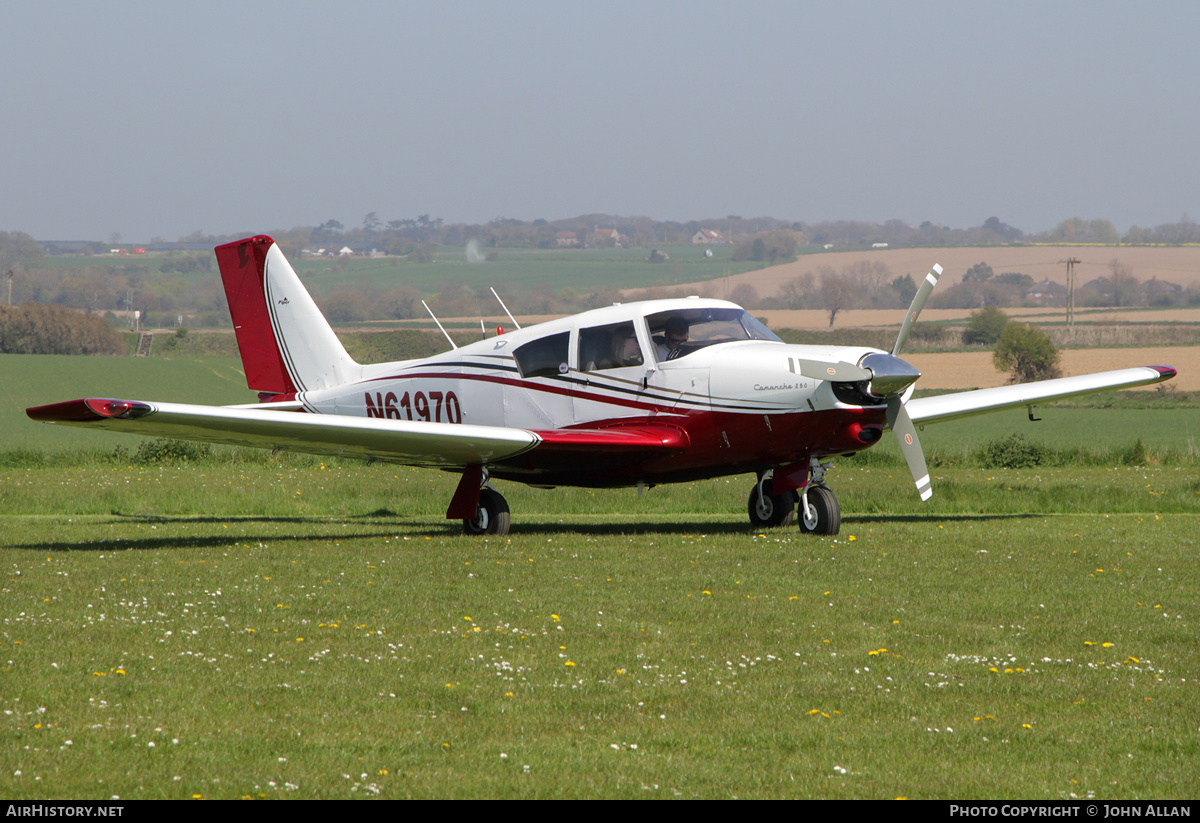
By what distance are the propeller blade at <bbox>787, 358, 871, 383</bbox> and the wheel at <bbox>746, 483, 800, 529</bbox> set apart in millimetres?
2270

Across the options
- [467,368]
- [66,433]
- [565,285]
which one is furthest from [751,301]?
[467,368]

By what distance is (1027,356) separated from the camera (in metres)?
61.0

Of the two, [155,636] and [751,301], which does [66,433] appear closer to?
[155,636]

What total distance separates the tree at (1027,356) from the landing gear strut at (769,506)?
4861cm

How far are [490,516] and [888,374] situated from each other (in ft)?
17.1

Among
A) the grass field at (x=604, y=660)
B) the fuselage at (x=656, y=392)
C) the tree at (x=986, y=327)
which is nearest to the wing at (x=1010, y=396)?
the grass field at (x=604, y=660)

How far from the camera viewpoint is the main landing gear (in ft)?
45.2

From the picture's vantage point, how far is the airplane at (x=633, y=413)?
1297 centimetres

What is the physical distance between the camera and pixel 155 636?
7.80 meters

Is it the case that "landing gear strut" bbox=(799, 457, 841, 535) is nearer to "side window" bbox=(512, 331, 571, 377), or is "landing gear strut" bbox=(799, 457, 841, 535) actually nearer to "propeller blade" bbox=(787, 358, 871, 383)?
"propeller blade" bbox=(787, 358, 871, 383)

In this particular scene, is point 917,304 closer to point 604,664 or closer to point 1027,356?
point 604,664

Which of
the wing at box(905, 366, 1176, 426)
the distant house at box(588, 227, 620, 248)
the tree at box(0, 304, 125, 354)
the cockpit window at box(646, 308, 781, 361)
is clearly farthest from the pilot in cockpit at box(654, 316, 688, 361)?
the distant house at box(588, 227, 620, 248)

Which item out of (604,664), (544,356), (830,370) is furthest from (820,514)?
(604,664)

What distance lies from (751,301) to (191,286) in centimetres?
5808
